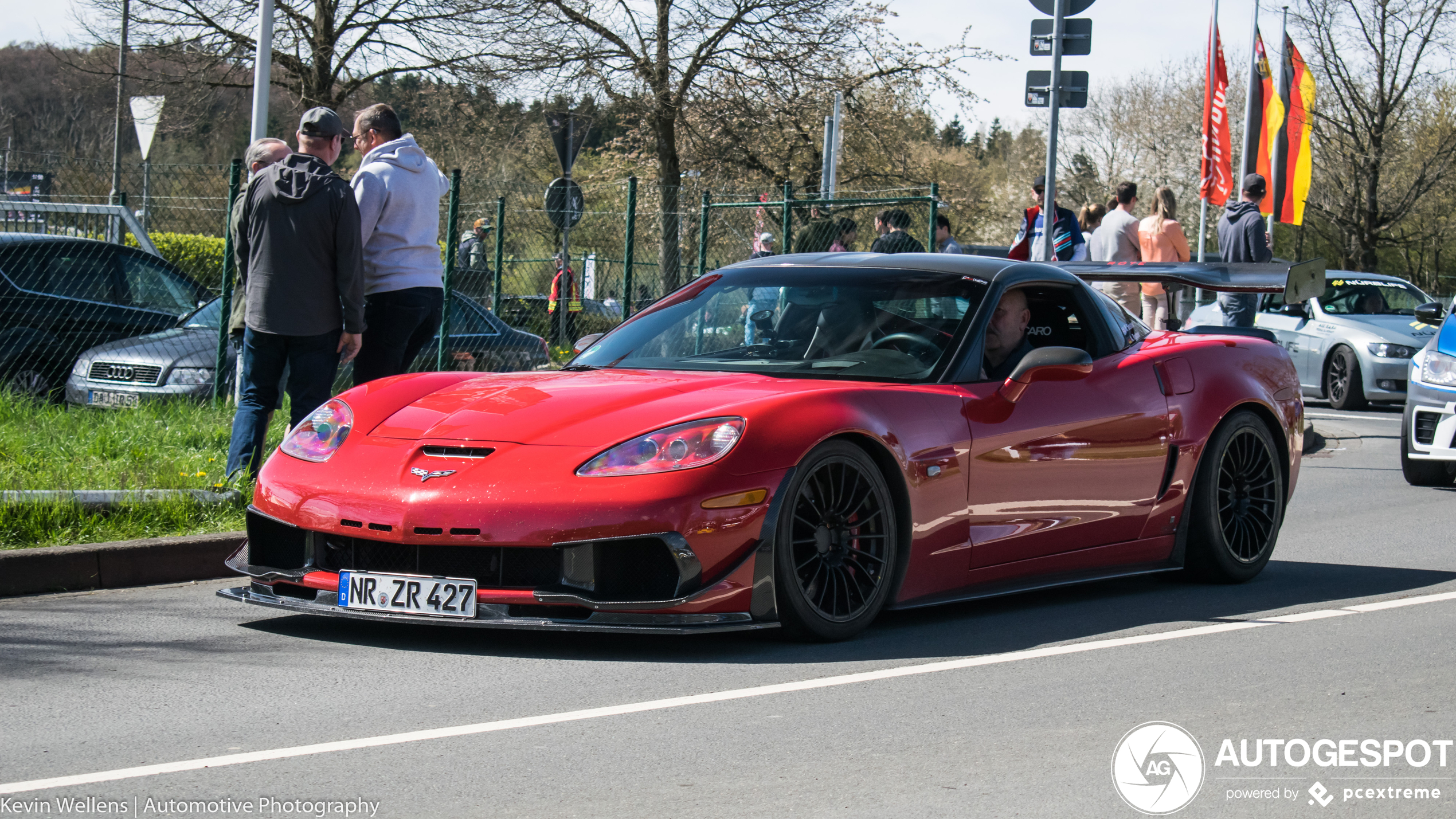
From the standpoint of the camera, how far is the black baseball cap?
7.74 metres

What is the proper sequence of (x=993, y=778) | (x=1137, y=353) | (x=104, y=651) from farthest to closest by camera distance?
(x=1137, y=353) → (x=104, y=651) → (x=993, y=778)

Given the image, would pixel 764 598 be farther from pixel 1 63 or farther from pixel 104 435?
pixel 1 63

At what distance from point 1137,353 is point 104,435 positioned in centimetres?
558

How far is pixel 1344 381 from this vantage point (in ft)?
61.4

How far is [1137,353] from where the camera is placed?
6.88m

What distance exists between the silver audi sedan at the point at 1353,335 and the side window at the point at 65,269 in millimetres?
11551

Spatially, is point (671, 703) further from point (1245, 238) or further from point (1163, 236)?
point (1163, 236)

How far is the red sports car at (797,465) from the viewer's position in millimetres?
5082

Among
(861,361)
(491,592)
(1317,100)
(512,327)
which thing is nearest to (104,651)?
(491,592)

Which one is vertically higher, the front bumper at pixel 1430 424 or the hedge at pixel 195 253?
the hedge at pixel 195 253

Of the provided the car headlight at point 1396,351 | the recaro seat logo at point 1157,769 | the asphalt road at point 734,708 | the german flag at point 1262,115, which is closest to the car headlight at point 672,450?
the asphalt road at point 734,708

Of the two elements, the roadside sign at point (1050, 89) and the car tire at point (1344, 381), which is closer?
the roadside sign at point (1050, 89)

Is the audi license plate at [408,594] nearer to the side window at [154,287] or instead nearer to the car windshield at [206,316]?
the car windshield at [206,316]

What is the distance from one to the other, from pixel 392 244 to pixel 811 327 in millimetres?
2896
